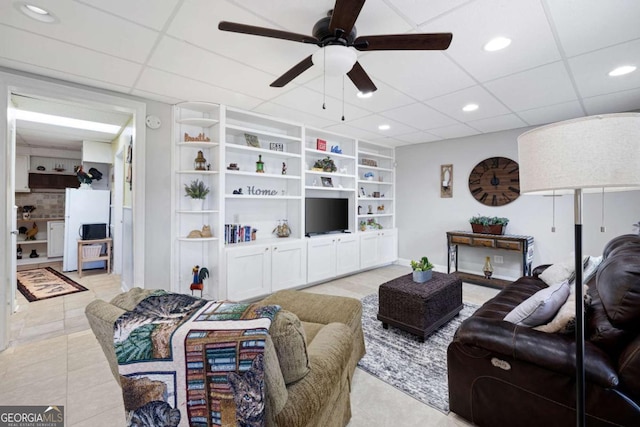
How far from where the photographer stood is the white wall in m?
4.04

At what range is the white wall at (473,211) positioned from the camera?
4.04 metres

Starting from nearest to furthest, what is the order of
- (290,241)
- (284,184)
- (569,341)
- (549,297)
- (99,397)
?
(569,341) < (549,297) < (99,397) < (290,241) < (284,184)

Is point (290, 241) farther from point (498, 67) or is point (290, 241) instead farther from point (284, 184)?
point (498, 67)

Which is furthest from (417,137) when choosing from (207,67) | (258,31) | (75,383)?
(75,383)

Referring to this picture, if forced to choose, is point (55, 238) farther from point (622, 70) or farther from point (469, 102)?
point (622, 70)

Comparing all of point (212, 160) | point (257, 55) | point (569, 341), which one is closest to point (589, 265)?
point (569, 341)

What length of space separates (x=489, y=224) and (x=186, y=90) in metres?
4.67

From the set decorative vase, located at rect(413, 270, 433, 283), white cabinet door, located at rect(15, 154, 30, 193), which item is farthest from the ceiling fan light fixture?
white cabinet door, located at rect(15, 154, 30, 193)

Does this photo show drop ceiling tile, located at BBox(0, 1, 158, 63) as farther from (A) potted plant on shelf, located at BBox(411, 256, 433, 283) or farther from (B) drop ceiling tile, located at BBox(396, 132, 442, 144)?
(B) drop ceiling tile, located at BBox(396, 132, 442, 144)

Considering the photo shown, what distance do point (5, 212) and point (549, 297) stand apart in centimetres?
433

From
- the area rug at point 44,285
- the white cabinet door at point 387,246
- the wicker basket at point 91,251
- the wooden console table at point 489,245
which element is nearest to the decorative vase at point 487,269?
the wooden console table at point 489,245

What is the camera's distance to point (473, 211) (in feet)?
16.6

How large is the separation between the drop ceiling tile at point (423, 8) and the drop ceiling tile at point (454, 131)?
9.37ft

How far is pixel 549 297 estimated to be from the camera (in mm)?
1706
